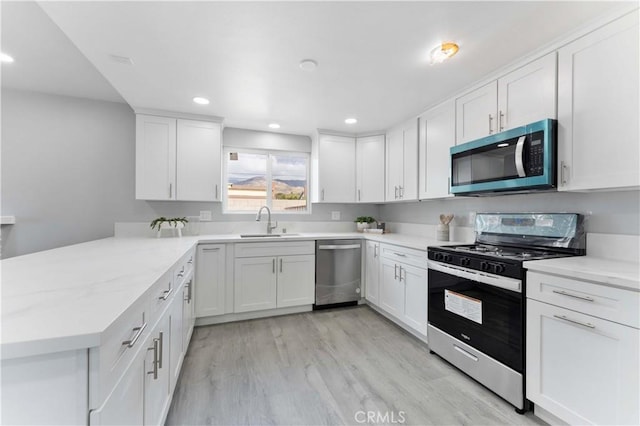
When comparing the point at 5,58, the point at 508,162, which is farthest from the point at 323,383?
the point at 5,58

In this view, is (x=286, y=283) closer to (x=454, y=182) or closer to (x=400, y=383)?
(x=400, y=383)

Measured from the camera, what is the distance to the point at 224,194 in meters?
3.58

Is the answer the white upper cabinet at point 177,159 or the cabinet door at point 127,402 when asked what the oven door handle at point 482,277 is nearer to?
the cabinet door at point 127,402

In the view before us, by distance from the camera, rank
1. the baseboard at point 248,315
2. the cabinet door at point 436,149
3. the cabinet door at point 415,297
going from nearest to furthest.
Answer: the cabinet door at point 415,297
the cabinet door at point 436,149
the baseboard at point 248,315

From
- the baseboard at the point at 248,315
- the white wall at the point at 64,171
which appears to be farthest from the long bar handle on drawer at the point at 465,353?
the white wall at the point at 64,171

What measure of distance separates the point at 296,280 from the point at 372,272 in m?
0.94

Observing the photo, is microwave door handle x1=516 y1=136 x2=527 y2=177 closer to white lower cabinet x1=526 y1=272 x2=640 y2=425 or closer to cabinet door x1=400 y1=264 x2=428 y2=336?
white lower cabinet x1=526 y1=272 x2=640 y2=425

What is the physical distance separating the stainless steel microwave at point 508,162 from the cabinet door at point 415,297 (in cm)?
85

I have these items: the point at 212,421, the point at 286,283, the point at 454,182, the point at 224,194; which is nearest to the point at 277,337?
the point at 286,283

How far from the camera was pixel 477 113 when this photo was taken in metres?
2.24

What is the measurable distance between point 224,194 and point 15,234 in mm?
2110

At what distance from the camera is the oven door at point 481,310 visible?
5.32ft

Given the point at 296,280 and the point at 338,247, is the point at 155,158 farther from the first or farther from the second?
the point at 338,247

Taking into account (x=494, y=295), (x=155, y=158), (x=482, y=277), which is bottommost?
(x=494, y=295)
